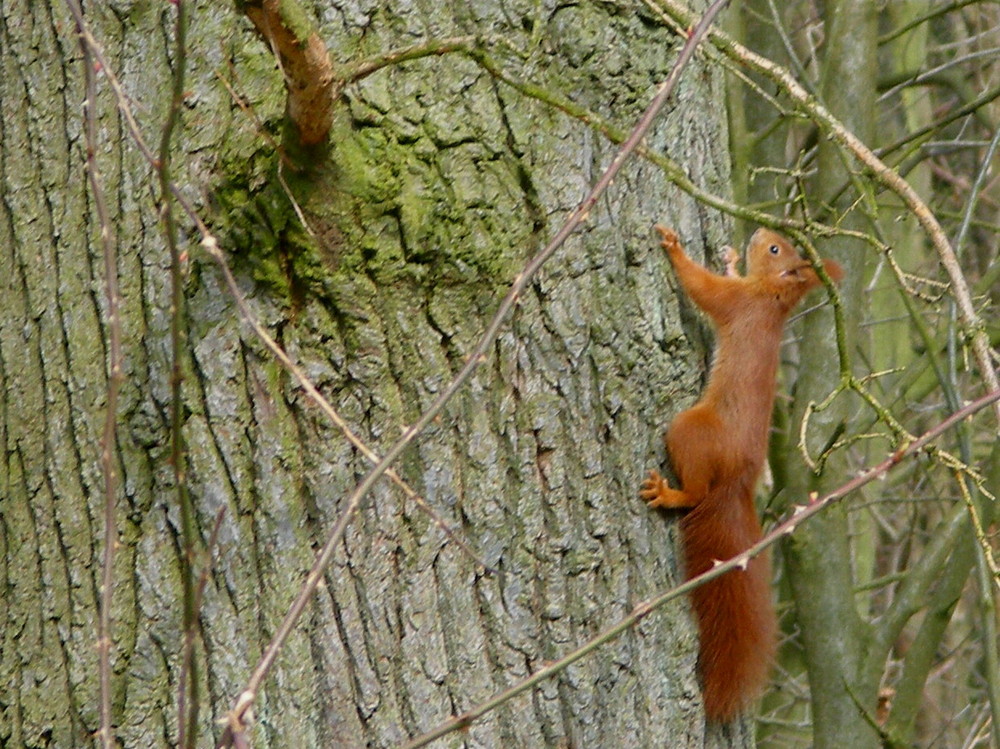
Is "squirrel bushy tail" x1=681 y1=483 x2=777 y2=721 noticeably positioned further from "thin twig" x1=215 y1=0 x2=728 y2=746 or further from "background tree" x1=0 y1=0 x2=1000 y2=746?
"thin twig" x1=215 y1=0 x2=728 y2=746

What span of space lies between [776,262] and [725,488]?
118 centimetres

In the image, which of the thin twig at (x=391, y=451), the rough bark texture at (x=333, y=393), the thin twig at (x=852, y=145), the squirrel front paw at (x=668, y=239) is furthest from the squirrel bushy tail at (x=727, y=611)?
the thin twig at (x=391, y=451)

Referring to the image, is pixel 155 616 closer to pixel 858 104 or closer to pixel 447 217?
pixel 447 217

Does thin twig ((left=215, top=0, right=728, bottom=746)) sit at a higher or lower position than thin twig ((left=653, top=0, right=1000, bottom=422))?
lower

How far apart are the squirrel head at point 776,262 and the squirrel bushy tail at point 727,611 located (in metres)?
1.08

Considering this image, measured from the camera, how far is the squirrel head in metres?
3.34

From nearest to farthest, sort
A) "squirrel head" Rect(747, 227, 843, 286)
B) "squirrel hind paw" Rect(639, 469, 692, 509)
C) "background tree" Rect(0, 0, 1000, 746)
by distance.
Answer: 1. "background tree" Rect(0, 0, 1000, 746)
2. "squirrel hind paw" Rect(639, 469, 692, 509)
3. "squirrel head" Rect(747, 227, 843, 286)

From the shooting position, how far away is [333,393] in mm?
1812

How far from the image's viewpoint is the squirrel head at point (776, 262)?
3340mm

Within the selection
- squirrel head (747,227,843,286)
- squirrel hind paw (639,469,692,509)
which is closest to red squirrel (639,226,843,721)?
squirrel hind paw (639,469,692,509)

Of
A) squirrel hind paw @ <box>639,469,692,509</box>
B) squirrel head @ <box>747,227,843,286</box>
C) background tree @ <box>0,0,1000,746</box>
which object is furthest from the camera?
squirrel head @ <box>747,227,843,286</box>

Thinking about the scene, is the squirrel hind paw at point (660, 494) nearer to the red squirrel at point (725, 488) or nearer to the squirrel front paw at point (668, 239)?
the red squirrel at point (725, 488)

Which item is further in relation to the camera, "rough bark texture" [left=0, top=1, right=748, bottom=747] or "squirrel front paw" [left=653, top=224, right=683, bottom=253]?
"squirrel front paw" [left=653, top=224, right=683, bottom=253]

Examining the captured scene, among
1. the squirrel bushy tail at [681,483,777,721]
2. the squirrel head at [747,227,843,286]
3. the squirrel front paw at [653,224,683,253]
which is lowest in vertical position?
the squirrel bushy tail at [681,483,777,721]
